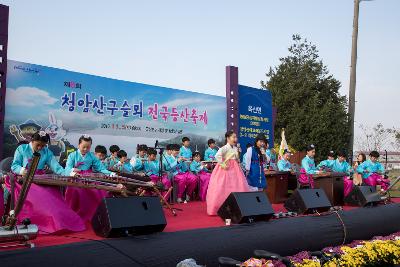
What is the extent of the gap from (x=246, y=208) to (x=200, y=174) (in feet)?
15.8

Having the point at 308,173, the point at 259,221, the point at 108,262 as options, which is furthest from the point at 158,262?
the point at 308,173

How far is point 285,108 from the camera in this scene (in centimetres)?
2180

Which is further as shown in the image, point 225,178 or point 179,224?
point 225,178

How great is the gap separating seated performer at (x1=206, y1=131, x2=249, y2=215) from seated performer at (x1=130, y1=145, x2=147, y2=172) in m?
2.34

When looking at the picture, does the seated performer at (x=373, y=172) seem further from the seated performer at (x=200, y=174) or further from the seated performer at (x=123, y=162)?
the seated performer at (x=123, y=162)

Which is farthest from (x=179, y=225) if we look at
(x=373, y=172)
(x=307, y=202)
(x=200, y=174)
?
(x=373, y=172)

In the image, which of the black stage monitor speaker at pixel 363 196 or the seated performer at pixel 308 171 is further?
the seated performer at pixel 308 171

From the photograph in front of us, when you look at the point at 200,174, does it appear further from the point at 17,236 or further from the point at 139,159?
the point at 17,236

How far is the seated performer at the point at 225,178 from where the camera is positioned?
296 inches

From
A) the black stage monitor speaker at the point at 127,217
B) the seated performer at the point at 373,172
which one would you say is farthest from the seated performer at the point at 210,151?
the black stage monitor speaker at the point at 127,217

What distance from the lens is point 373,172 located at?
11602 millimetres

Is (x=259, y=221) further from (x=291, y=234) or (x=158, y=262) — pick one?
(x=158, y=262)

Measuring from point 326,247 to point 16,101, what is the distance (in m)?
5.74

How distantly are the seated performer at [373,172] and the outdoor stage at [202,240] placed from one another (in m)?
3.21
